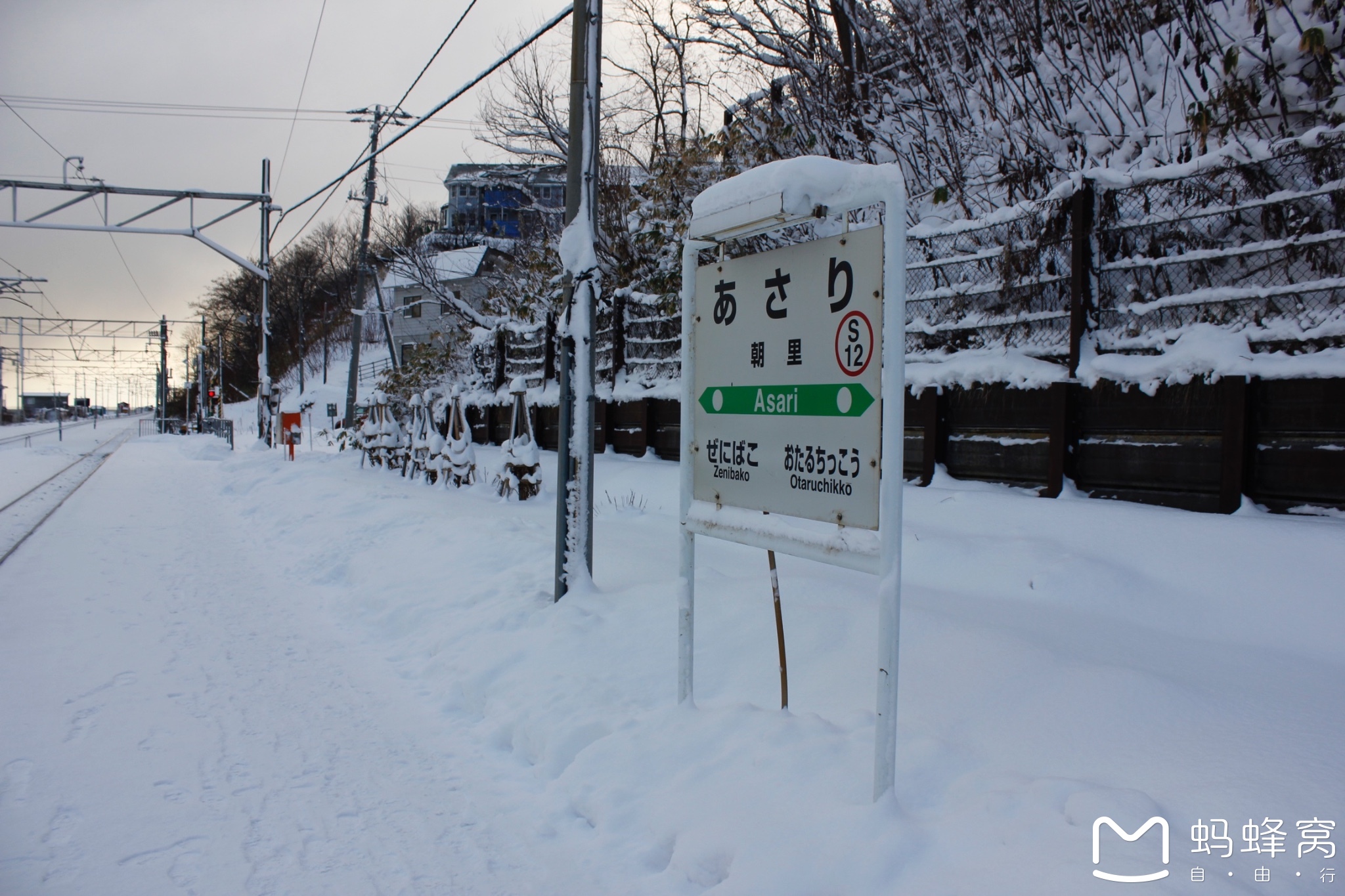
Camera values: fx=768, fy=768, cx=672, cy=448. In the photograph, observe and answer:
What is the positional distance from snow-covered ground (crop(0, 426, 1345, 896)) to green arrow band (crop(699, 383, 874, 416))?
134cm

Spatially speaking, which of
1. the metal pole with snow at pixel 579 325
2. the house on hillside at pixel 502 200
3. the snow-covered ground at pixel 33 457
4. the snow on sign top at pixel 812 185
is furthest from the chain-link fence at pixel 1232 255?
the snow-covered ground at pixel 33 457

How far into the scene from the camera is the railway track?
951cm

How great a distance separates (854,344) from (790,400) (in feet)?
1.26

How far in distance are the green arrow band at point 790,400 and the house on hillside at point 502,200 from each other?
459 inches

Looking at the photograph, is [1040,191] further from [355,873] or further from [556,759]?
[355,873]

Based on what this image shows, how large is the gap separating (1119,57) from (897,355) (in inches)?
296

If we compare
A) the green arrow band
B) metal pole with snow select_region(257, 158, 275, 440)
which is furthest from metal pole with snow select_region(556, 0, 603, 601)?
metal pole with snow select_region(257, 158, 275, 440)

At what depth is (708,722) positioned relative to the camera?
345 centimetres

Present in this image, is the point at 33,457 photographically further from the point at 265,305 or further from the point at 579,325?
the point at 579,325

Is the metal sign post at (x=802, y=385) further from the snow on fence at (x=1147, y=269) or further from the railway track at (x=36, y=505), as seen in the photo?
the railway track at (x=36, y=505)

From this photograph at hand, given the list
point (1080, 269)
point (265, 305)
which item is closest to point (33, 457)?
point (265, 305)

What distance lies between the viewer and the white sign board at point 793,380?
2.77 meters

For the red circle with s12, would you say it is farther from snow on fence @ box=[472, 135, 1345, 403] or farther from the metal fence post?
the metal fence post

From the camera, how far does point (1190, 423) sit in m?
5.17
